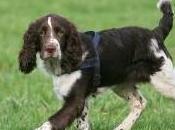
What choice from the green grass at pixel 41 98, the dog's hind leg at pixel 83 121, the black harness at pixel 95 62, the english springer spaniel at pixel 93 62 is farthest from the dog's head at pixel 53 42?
the green grass at pixel 41 98

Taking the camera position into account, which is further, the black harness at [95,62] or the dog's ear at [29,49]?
the black harness at [95,62]

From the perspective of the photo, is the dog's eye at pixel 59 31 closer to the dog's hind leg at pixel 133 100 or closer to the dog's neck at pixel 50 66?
the dog's neck at pixel 50 66

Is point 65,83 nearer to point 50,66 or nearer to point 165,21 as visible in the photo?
point 50,66

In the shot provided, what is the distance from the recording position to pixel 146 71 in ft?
28.9

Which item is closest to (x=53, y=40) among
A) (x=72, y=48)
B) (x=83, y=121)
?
(x=72, y=48)

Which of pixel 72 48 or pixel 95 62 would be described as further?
pixel 95 62

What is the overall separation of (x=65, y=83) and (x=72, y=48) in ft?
1.21

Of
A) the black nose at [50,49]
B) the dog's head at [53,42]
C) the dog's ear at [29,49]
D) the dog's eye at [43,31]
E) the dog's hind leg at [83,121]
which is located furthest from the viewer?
the dog's hind leg at [83,121]

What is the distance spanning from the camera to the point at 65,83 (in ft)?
26.5

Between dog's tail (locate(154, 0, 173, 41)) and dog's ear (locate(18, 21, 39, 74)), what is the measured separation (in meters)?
1.59

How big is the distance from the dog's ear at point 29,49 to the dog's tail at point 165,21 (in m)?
1.59

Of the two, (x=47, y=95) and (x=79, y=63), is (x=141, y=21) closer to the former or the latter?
(x=47, y=95)

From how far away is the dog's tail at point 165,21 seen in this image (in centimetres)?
910

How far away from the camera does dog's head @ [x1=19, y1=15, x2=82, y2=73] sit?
7766 mm
